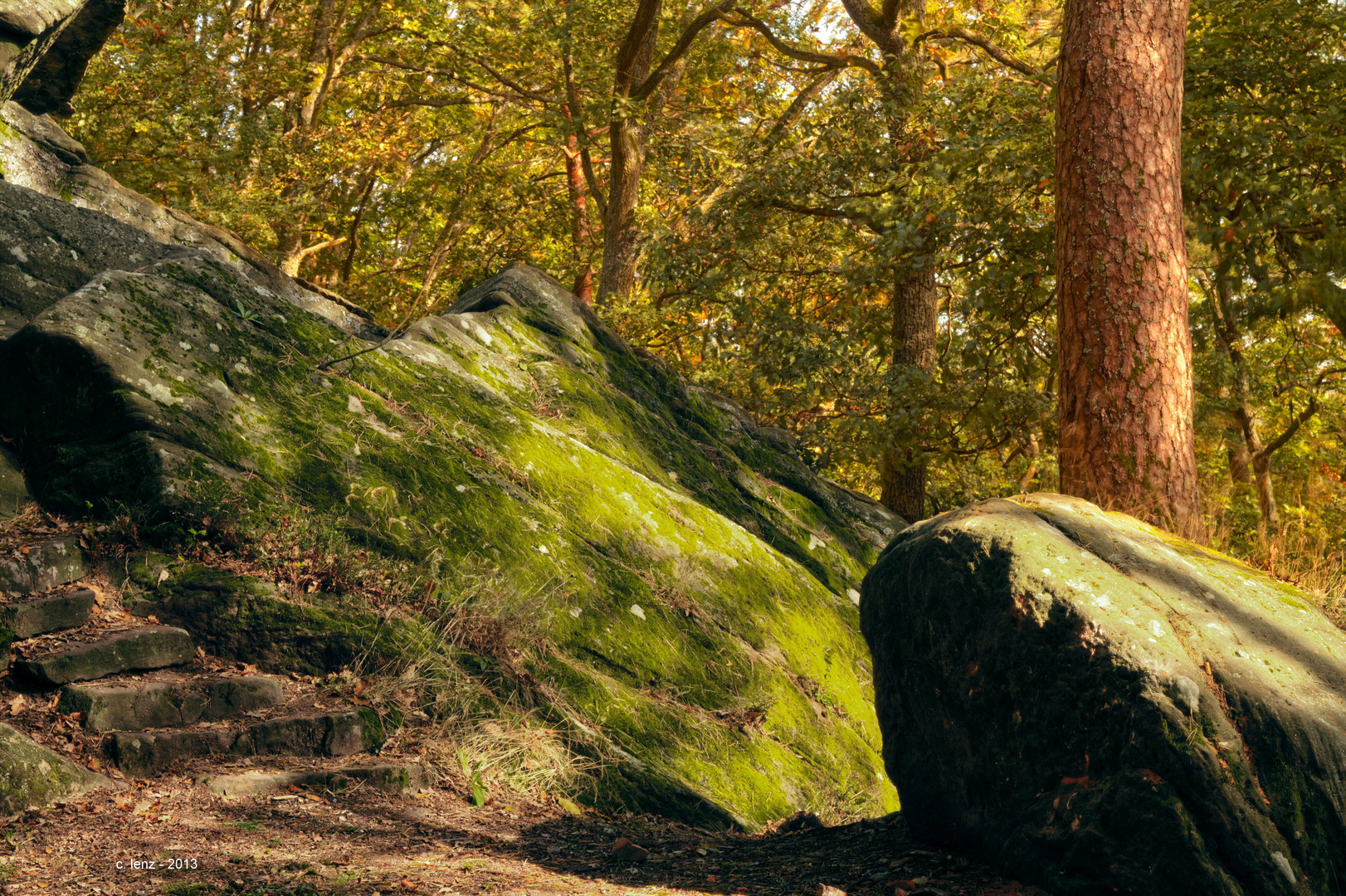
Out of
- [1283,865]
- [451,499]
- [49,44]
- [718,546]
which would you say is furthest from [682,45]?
[1283,865]

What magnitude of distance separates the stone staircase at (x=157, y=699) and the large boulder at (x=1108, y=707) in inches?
83.0

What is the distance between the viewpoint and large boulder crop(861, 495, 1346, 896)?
247 cm

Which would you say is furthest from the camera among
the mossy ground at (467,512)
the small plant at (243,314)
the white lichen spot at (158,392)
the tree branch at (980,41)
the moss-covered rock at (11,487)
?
the tree branch at (980,41)

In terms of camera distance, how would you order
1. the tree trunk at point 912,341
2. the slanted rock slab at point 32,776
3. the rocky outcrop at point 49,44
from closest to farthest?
1. the slanted rock slab at point 32,776
2. the rocky outcrop at point 49,44
3. the tree trunk at point 912,341

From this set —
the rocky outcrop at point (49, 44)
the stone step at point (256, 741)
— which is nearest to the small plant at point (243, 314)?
the rocky outcrop at point (49, 44)

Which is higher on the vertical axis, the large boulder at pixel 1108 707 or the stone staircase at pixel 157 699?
the large boulder at pixel 1108 707

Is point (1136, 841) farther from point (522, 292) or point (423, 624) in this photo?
point (522, 292)

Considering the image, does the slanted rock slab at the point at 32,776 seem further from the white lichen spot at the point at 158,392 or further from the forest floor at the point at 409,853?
the white lichen spot at the point at 158,392

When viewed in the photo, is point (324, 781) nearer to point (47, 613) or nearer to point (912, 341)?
point (47, 613)

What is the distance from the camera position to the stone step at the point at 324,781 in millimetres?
3090

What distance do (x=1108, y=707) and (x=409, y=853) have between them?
230 cm

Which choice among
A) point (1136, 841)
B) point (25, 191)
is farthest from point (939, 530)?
point (25, 191)

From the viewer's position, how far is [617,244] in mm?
13156

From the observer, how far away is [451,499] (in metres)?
4.79
